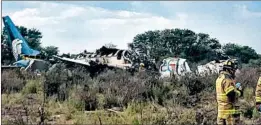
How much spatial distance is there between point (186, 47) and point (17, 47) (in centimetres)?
490

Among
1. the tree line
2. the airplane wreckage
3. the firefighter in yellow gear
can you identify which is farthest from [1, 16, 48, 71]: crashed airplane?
the firefighter in yellow gear

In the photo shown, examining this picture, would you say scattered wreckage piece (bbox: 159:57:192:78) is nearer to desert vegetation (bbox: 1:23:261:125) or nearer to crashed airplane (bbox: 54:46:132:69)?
desert vegetation (bbox: 1:23:261:125)

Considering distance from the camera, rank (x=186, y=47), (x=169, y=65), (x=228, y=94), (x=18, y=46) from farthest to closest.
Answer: (x=18, y=46) < (x=169, y=65) < (x=186, y=47) < (x=228, y=94)

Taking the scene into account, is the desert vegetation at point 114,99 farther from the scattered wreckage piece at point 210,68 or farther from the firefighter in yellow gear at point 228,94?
the firefighter in yellow gear at point 228,94

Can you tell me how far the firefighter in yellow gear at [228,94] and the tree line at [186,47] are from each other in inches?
28.0

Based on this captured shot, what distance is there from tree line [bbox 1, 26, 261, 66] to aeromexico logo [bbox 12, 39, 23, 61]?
1.21 meters

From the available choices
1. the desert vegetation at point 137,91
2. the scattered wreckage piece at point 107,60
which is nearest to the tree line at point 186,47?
the desert vegetation at point 137,91

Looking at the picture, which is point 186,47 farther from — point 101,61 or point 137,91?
point 101,61

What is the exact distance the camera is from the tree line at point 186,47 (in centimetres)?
825

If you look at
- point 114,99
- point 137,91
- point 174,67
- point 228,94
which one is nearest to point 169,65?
point 174,67

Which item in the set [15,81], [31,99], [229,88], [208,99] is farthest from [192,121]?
[15,81]

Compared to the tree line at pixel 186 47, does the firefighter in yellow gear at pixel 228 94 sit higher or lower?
lower

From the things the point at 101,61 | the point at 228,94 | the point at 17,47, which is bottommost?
the point at 228,94

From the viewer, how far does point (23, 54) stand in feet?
39.5
